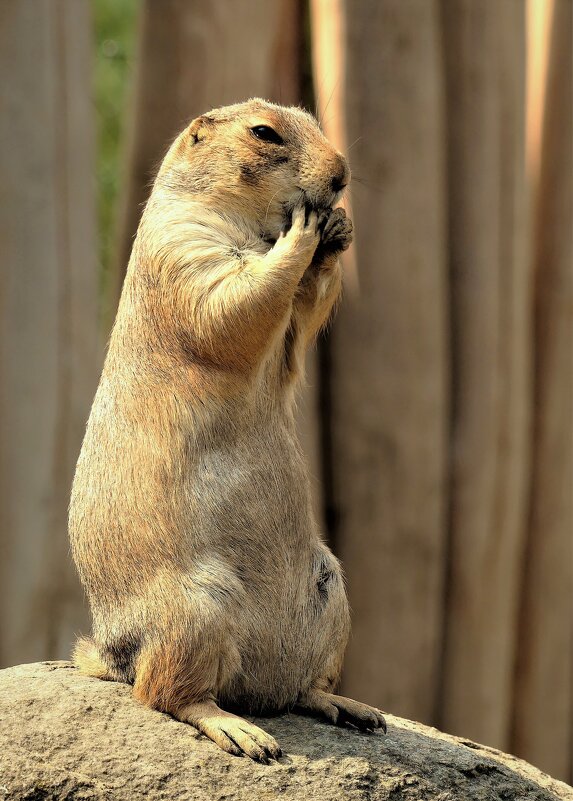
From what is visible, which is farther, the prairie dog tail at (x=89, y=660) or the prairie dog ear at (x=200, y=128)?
→ the prairie dog ear at (x=200, y=128)

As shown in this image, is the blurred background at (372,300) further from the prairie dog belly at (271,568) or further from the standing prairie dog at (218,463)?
the prairie dog belly at (271,568)

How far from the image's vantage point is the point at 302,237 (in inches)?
173

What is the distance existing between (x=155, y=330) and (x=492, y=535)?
11.1 ft

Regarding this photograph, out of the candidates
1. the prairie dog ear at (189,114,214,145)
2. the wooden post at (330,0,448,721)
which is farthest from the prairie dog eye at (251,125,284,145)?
the wooden post at (330,0,448,721)

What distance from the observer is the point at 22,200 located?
6.58 m

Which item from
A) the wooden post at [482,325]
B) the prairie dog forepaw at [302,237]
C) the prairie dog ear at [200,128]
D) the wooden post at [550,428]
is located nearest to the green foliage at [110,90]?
the wooden post at [550,428]

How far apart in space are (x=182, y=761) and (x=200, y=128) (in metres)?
2.29

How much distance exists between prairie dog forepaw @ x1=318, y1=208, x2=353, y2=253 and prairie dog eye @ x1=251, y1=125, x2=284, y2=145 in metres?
0.32

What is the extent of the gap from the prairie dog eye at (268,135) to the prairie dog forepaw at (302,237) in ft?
1.01

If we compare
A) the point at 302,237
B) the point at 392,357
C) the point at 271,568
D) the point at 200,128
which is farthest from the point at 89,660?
the point at 392,357

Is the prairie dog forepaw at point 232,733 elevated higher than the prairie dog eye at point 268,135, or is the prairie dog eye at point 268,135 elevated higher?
the prairie dog eye at point 268,135

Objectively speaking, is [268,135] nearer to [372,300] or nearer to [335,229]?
[335,229]

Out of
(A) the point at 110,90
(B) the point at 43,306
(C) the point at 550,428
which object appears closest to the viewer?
(B) the point at 43,306

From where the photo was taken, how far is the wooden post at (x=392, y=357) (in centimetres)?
688
